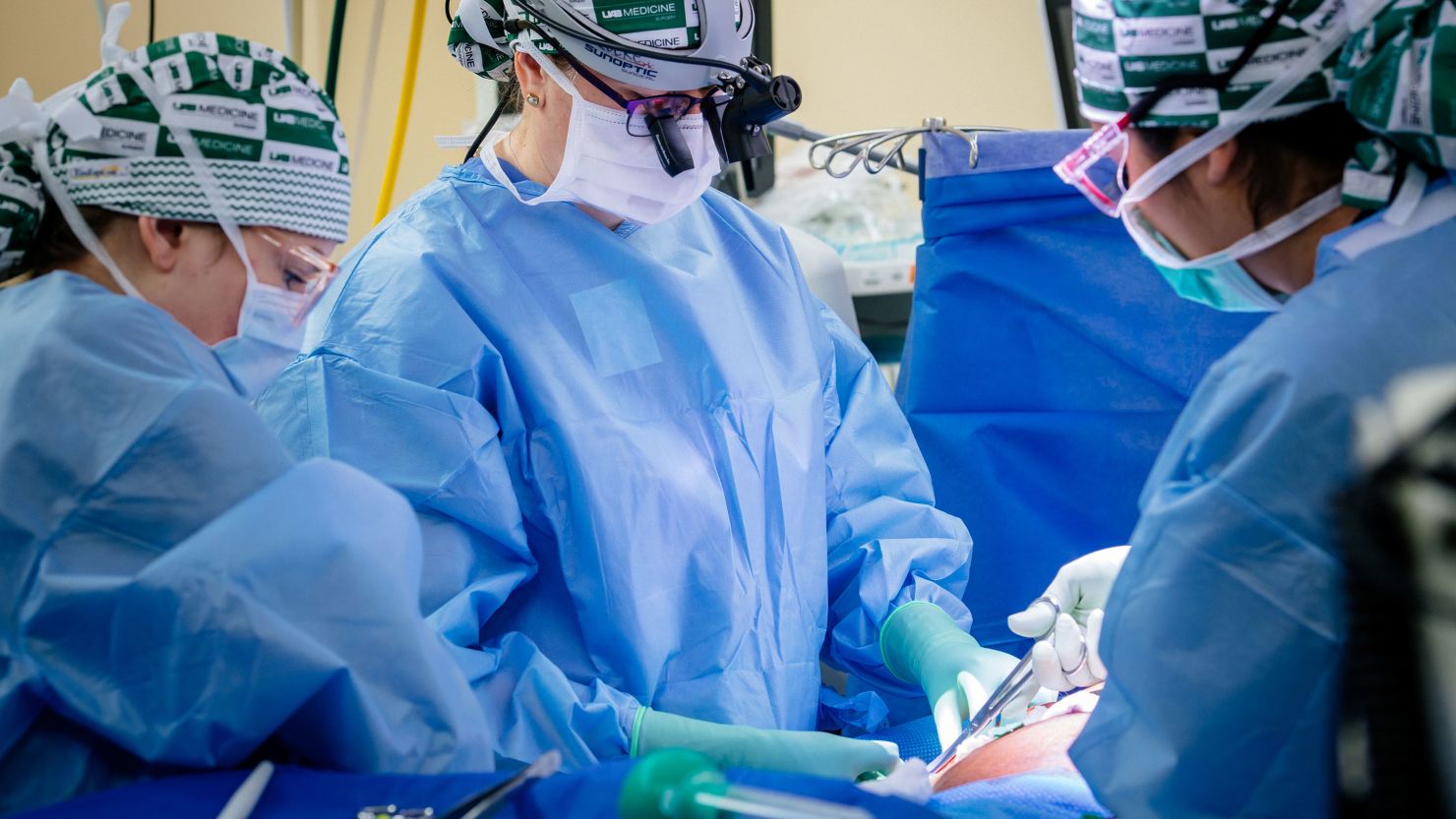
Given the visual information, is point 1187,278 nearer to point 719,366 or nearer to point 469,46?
point 719,366

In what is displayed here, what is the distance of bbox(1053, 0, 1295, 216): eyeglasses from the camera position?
1.05 meters

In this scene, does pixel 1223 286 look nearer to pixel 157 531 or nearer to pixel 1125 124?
pixel 1125 124

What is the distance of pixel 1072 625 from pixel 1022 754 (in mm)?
161

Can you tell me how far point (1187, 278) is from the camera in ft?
4.31

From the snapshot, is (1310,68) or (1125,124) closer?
(1310,68)

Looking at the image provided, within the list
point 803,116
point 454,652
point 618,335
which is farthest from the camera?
point 803,116

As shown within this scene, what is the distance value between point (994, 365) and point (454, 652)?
45.9 inches

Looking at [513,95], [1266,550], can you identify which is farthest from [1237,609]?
[513,95]

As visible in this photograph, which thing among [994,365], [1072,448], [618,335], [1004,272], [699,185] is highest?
[699,185]

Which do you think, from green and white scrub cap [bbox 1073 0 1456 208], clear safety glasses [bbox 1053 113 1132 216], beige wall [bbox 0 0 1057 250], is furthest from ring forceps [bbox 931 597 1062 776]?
beige wall [bbox 0 0 1057 250]

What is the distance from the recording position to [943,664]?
164 centimetres

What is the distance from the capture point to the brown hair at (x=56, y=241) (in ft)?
3.81

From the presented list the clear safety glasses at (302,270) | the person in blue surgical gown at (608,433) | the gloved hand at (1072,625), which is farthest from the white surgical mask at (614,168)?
the gloved hand at (1072,625)

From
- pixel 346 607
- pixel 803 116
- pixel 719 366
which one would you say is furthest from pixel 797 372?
pixel 803 116
